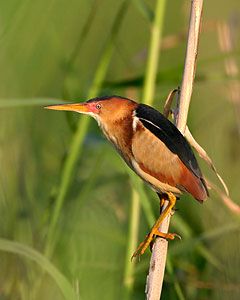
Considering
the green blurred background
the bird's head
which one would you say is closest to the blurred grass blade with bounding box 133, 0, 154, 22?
the green blurred background

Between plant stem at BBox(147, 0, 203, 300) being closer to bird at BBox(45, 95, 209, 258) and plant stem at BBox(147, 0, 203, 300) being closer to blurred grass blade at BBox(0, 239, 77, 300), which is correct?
bird at BBox(45, 95, 209, 258)

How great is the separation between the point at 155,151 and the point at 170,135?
0.30 feet

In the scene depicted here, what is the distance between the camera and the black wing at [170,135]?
70.8 inches

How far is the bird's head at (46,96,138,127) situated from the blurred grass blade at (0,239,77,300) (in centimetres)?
33

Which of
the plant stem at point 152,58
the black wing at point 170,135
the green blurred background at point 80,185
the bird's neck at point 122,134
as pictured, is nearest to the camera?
the black wing at point 170,135

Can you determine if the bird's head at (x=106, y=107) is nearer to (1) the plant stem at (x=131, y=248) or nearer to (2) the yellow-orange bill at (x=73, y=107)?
(2) the yellow-orange bill at (x=73, y=107)

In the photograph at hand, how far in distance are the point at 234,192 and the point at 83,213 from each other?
593 millimetres

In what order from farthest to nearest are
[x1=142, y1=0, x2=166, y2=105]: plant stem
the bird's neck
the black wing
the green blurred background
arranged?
[x1=142, y1=0, x2=166, y2=105]: plant stem → the green blurred background → the bird's neck → the black wing

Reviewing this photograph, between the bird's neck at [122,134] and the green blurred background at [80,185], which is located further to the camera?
the green blurred background at [80,185]

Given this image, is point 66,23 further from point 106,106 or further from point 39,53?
point 106,106

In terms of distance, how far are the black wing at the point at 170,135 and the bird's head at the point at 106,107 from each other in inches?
2.6

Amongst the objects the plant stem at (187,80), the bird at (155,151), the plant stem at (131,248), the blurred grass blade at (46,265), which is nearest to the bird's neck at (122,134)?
the bird at (155,151)

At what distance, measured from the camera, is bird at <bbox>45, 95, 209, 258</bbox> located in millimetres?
1840

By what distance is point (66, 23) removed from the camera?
3.09 meters
